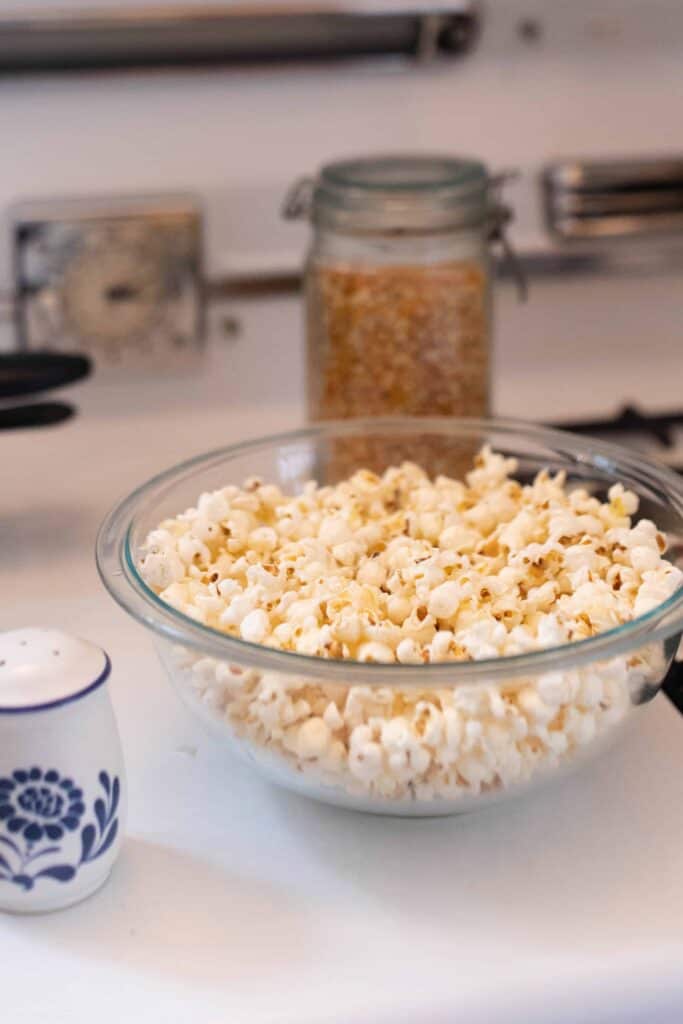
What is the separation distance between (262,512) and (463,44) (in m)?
0.59

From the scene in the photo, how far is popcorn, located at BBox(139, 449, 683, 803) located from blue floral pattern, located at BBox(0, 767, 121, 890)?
0.09 m

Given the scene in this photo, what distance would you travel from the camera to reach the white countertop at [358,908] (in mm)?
563

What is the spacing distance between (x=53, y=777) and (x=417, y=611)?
20 centimetres

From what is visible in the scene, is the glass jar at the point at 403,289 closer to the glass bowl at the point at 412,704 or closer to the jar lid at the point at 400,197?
the jar lid at the point at 400,197

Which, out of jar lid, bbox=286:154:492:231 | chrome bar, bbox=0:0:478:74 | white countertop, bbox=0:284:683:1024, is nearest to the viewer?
white countertop, bbox=0:284:683:1024

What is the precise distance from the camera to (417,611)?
0.66 metres

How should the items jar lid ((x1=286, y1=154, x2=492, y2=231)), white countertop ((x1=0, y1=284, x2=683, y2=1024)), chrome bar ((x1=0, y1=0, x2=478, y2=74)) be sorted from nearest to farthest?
white countertop ((x1=0, y1=284, x2=683, y2=1024)) < jar lid ((x1=286, y1=154, x2=492, y2=231)) < chrome bar ((x1=0, y1=0, x2=478, y2=74))

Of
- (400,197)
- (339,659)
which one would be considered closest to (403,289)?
(400,197)

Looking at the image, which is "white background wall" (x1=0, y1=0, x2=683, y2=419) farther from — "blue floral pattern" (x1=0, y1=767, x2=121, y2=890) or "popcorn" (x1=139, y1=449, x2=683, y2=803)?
"blue floral pattern" (x1=0, y1=767, x2=121, y2=890)

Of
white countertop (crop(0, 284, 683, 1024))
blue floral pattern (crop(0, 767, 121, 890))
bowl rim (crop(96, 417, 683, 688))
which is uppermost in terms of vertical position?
bowl rim (crop(96, 417, 683, 688))

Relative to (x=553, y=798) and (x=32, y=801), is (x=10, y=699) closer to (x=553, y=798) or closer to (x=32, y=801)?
(x=32, y=801)

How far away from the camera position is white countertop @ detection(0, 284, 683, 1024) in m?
0.56

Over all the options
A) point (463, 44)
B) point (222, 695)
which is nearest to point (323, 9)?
point (463, 44)

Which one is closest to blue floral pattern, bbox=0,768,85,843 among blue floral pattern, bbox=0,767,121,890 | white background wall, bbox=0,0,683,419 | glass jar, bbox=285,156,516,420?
blue floral pattern, bbox=0,767,121,890
